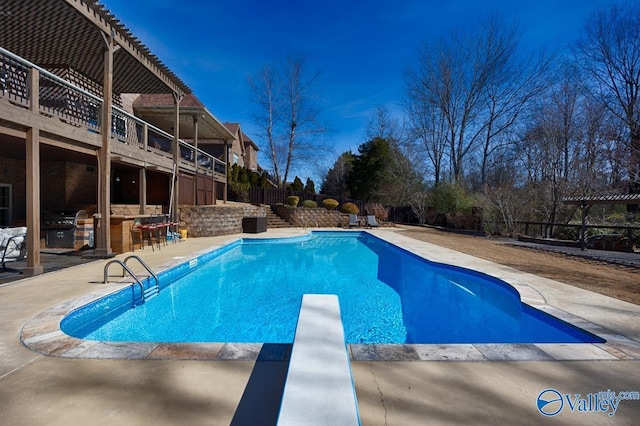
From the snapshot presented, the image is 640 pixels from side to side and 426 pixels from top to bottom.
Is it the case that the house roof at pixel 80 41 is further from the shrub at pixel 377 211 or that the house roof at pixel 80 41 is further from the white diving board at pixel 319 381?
the shrub at pixel 377 211

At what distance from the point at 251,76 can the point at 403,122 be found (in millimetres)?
13588

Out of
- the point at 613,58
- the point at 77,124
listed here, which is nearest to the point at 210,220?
the point at 77,124

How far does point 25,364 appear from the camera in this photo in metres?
2.21

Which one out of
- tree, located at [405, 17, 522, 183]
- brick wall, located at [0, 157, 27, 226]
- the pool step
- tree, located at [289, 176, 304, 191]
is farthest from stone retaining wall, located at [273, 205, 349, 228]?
the pool step

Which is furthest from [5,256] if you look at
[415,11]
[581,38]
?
[581,38]

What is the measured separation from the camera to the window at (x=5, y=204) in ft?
26.7

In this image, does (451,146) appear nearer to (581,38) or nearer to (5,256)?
(581,38)

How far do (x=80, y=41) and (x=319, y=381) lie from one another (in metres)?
10.1

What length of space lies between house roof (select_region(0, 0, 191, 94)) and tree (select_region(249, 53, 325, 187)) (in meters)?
14.8

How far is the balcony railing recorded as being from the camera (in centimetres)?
530

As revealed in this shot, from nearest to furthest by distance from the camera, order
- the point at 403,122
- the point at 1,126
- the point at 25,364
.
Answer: the point at 25,364 → the point at 1,126 → the point at 403,122

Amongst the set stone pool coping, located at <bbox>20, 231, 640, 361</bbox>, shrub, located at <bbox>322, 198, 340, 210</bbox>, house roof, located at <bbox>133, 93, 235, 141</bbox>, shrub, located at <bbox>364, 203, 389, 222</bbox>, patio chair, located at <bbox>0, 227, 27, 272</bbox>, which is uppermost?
house roof, located at <bbox>133, 93, 235, 141</bbox>

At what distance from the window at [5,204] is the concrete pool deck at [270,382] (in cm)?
752

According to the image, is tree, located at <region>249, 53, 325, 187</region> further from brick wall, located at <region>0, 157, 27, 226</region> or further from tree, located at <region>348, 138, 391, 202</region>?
brick wall, located at <region>0, 157, 27, 226</region>
